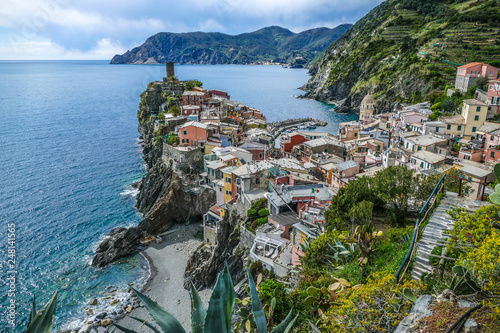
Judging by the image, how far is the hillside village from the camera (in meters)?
24.0

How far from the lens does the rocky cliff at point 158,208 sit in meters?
34.1

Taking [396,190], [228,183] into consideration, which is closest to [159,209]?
[228,183]

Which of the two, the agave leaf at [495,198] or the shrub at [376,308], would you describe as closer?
the shrub at [376,308]

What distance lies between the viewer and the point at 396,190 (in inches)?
721

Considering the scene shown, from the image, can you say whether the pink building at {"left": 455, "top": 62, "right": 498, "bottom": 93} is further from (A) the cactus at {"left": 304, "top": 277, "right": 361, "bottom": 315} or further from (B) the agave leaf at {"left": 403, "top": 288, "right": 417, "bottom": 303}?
(B) the agave leaf at {"left": 403, "top": 288, "right": 417, "bottom": 303}

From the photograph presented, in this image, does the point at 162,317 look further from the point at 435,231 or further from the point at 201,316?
the point at 435,231

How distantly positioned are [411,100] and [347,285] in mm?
80105

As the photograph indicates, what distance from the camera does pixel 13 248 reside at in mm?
Answer: 32500

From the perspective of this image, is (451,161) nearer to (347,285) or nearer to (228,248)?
(228,248)

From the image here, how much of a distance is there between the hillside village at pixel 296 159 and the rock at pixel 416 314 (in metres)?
12.1

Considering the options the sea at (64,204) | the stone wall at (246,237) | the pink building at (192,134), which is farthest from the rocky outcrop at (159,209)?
the stone wall at (246,237)

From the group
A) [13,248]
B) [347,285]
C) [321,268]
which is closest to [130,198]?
[13,248]

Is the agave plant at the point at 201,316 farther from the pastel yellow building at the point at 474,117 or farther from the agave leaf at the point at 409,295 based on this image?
the pastel yellow building at the point at 474,117

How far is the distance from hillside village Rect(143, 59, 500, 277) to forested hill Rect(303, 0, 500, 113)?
1743 cm
